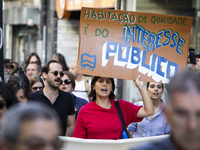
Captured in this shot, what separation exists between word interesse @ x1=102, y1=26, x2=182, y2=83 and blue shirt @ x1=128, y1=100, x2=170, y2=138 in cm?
50

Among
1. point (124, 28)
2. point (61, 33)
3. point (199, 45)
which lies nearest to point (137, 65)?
point (124, 28)

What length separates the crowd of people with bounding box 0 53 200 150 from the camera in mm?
1489

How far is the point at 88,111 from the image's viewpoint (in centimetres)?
420

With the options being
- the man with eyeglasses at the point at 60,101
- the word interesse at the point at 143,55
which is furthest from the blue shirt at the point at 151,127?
the man with eyeglasses at the point at 60,101

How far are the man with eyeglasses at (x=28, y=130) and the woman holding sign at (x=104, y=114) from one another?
252 cm

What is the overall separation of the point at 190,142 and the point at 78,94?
531cm

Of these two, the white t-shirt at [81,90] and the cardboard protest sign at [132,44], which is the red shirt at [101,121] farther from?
the white t-shirt at [81,90]

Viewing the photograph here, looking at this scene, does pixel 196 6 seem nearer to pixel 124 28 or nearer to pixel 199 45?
pixel 199 45

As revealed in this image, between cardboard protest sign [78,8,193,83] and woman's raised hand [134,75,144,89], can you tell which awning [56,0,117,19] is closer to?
cardboard protest sign [78,8,193,83]

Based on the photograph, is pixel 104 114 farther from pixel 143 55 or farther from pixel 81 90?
pixel 81 90

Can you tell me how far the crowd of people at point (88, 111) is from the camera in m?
1.49

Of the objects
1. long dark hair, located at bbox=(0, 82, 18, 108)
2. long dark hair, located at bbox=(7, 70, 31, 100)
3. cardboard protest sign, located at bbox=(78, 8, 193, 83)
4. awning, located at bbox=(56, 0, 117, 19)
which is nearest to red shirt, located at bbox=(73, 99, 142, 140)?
cardboard protest sign, located at bbox=(78, 8, 193, 83)

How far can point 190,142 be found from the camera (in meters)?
1.48

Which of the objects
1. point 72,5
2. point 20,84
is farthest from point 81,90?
point 72,5
